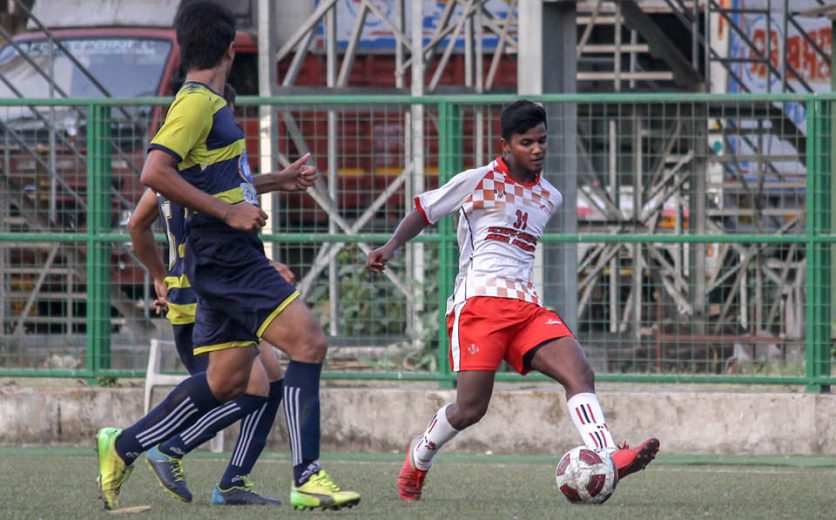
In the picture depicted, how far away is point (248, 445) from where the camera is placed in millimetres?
7492

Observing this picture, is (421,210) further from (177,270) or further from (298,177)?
(177,270)

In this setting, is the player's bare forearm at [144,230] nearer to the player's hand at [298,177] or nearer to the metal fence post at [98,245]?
the player's hand at [298,177]

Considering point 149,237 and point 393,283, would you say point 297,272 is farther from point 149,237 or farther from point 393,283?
point 149,237

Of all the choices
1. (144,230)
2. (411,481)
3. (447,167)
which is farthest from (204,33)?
(447,167)

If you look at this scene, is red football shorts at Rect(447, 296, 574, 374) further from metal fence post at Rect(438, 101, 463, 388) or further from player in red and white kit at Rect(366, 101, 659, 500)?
metal fence post at Rect(438, 101, 463, 388)

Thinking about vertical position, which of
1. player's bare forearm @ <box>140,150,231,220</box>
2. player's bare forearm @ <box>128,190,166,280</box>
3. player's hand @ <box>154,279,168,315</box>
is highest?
player's bare forearm @ <box>140,150,231,220</box>

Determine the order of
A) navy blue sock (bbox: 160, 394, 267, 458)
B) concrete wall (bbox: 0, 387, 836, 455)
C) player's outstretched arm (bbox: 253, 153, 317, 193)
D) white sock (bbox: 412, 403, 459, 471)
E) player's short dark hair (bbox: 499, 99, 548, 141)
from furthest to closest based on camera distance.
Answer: concrete wall (bbox: 0, 387, 836, 455)
white sock (bbox: 412, 403, 459, 471)
player's short dark hair (bbox: 499, 99, 548, 141)
navy blue sock (bbox: 160, 394, 267, 458)
player's outstretched arm (bbox: 253, 153, 317, 193)

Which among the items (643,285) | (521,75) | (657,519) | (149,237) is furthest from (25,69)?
(657,519)

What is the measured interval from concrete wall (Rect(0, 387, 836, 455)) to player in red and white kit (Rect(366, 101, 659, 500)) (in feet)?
10.1

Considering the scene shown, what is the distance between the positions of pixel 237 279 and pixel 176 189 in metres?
0.46

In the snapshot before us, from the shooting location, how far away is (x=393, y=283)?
12.0 meters

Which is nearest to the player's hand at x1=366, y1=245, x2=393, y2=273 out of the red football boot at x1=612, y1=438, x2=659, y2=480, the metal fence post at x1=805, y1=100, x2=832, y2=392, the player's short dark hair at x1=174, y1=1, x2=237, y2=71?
the player's short dark hair at x1=174, y1=1, x2=237, y2=71

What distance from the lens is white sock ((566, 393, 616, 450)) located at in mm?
7223

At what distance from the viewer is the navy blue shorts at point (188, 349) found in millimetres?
7543
